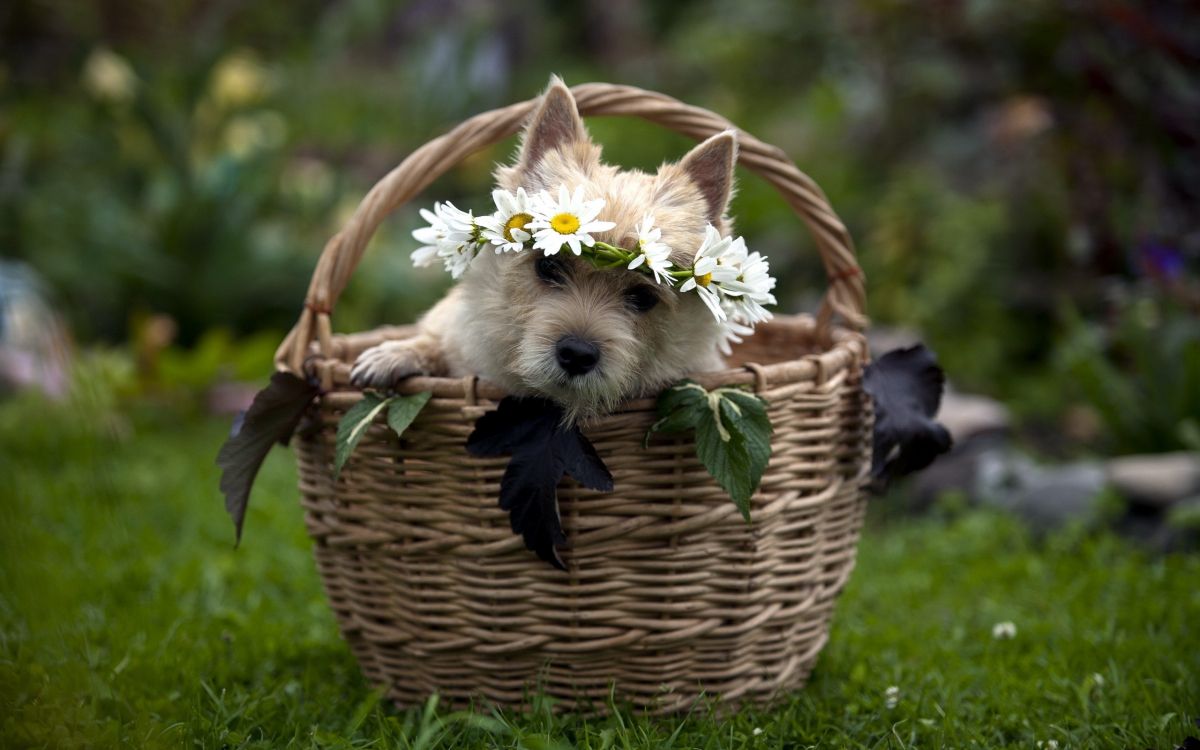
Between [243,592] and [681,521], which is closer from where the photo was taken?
[681,521]

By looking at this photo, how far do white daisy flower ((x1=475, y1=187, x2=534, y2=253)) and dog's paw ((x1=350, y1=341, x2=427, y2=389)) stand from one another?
37 cm

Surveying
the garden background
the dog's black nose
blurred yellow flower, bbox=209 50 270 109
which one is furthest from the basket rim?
blurred yellow flower, bbox=209 50 270 109

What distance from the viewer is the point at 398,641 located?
239 centimetres

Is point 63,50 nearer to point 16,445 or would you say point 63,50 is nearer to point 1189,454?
point 16,445

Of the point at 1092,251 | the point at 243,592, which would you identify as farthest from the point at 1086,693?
the point at 1092,251

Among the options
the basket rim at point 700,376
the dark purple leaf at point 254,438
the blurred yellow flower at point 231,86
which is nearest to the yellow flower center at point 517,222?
the basket rim at point 700,376

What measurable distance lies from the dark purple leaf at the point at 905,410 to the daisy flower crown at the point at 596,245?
19.5 inches

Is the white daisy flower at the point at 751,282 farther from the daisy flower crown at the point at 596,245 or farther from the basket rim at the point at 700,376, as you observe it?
the basket rim at the point at 700,376

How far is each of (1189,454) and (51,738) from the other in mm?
4348

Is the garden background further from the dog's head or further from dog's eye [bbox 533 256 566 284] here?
dog's eye [bbox 533 256 566 284]

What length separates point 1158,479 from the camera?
3922mm

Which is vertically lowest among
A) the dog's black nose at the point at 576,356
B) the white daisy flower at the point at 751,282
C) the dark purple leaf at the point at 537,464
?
the dark purple leaf at the point at 537,464

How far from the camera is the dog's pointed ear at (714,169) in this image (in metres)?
2.27

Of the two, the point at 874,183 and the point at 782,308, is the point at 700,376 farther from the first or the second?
the point at 874,183
